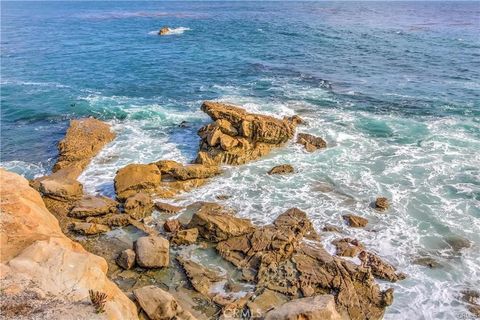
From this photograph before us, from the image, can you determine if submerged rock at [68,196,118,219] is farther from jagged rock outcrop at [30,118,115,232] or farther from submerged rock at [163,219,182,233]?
submerged rock at [163,219,182,233]

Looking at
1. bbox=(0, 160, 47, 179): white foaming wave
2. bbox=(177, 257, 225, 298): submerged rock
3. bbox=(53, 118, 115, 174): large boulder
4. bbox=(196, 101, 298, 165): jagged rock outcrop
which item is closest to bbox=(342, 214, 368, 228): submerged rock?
bbox=(177, 257, 225, 298): submerged rock

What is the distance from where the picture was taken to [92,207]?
20984 millimetres

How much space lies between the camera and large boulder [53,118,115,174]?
2685 cm

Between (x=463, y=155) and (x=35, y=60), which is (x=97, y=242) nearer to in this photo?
(x=463, y=155)

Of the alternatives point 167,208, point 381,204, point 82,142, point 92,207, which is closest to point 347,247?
point 381,204

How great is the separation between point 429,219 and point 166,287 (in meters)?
13.9

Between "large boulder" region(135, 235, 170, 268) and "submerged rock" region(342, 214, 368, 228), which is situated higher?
"large boulder" region(135, 235, 170, 268)

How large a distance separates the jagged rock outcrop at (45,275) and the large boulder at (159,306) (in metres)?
0.58

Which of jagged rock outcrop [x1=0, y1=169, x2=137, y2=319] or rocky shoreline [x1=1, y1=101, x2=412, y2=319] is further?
rocky shoreline [x1=1, y1=101, x2=412, y2=319]

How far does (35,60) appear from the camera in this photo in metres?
56.1

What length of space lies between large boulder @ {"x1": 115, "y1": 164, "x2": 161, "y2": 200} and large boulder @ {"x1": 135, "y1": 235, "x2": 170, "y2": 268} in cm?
554

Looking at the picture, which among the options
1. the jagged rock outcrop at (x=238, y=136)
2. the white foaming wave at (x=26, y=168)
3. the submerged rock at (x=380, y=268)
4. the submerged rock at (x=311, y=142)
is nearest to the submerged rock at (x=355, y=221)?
the submerged rock at (x=380, y=268)

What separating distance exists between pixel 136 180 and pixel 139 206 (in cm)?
218

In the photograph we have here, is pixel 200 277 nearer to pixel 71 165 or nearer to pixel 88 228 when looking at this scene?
pixel 88 228
